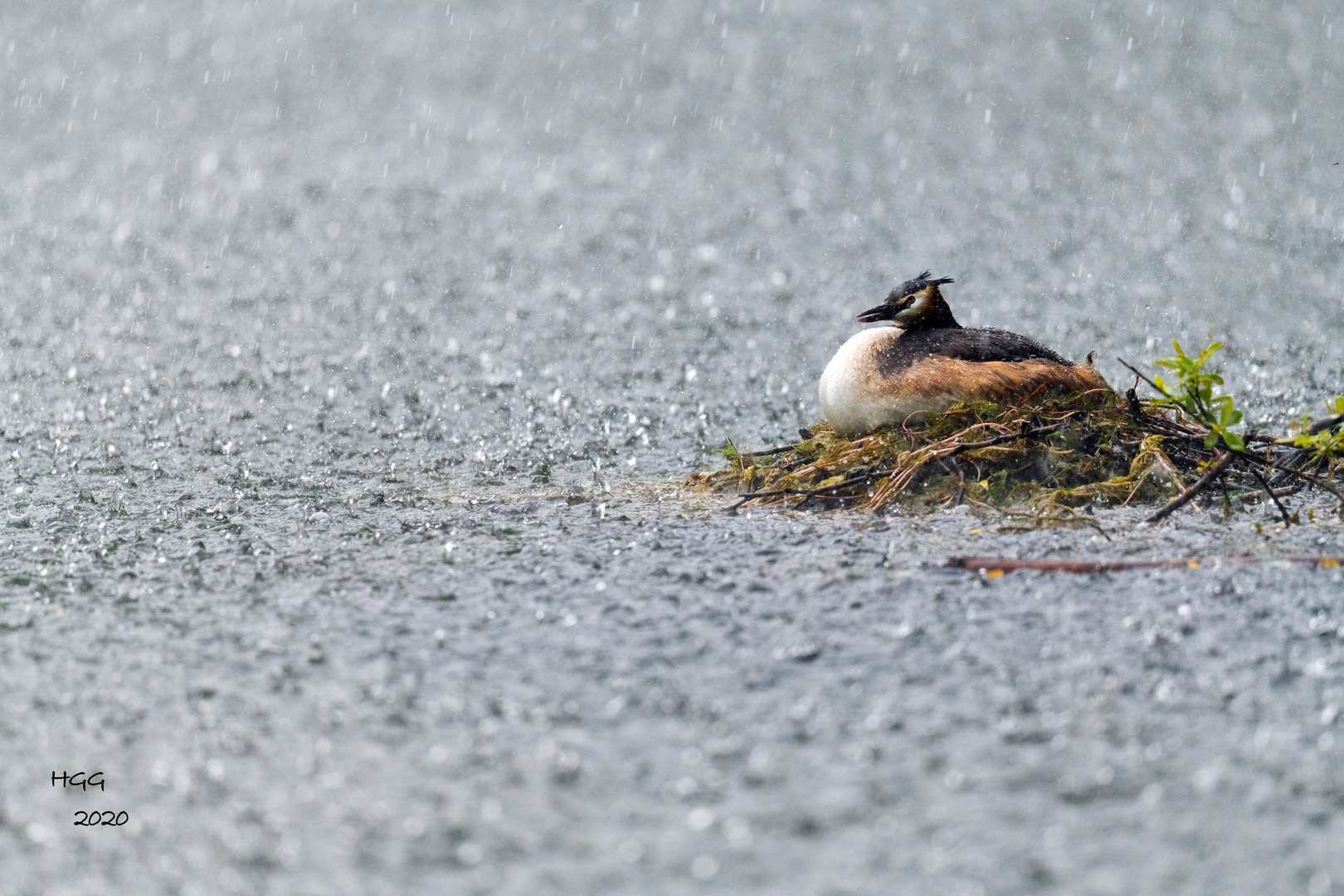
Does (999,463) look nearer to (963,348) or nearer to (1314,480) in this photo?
(963,348)

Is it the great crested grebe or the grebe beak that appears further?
the grebe beak

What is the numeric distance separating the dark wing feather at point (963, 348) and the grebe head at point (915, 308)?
11 centimetres

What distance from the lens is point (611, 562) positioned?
6359mm

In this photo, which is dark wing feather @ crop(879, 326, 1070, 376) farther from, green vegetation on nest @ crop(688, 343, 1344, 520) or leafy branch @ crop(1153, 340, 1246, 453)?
leafy branch @ crop(1153, 340, 1246, 453)

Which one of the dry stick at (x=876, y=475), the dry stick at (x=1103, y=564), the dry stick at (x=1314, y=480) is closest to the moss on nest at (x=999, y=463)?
the dry stick at (x=876, y=475)

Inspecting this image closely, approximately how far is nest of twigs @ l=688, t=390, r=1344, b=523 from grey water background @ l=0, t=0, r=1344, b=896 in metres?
0.26

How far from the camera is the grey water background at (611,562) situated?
13.0 feet

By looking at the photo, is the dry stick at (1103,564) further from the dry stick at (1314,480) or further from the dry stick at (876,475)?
the dry stick at (876,475)

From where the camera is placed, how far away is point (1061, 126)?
17719 mm

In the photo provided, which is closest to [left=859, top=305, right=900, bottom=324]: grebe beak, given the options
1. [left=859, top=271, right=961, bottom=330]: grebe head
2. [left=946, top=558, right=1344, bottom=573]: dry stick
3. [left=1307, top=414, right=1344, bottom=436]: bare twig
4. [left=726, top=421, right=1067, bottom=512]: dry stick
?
[left=859, top=271, right=961, bottom=330]: grebe head

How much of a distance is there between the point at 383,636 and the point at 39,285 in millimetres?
10231

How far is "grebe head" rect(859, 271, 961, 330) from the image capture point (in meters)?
7.75

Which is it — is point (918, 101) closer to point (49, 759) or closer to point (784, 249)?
point (784, 249)

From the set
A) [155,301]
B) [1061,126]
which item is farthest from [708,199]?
[155,301]
